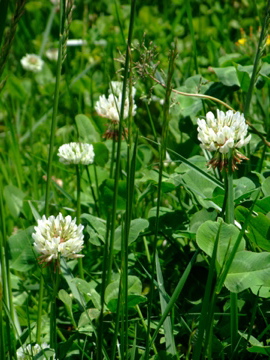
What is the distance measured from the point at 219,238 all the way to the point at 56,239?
30cm

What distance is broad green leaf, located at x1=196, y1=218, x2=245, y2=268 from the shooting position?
111cm

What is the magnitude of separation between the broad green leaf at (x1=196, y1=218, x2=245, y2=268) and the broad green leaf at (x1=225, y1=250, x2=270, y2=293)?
2cm

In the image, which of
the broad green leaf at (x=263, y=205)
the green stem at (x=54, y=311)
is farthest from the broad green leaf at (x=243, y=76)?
the green stem at (x=54, y=311)

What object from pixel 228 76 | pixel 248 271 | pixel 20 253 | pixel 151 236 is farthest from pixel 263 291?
pixel 228 76

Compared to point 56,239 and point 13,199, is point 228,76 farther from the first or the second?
point 56,239

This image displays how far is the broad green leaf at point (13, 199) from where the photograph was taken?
1827 mm

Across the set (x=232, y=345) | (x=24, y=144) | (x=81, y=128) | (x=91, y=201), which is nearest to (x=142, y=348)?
→ (x=232, y=345)

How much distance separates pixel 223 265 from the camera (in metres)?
1.05

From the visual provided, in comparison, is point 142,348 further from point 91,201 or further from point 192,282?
point 91,201

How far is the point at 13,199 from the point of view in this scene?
72.6 inches

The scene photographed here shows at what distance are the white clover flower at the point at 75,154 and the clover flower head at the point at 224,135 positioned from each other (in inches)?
16.4

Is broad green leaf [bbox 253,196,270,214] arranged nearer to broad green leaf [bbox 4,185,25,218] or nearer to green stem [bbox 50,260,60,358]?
green stem [bbox 50,260,60,358]

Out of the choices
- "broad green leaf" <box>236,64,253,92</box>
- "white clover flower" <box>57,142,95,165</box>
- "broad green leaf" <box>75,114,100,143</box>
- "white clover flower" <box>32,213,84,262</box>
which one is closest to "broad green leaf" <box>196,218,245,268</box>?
"white clover flower" <box>32,213,84,262</box>

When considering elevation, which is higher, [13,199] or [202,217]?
[202,217]
